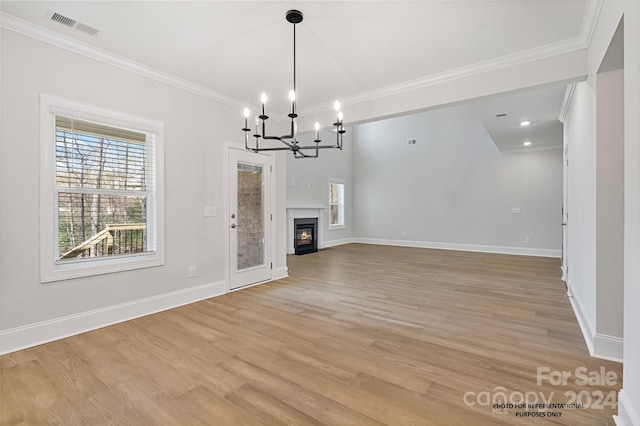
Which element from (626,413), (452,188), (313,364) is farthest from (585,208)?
(452,188)

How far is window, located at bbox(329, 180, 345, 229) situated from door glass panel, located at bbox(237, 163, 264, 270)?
4529mm

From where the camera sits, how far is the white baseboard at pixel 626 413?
4.55 ft

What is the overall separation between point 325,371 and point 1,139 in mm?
3195

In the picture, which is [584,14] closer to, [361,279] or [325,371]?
[325,371]

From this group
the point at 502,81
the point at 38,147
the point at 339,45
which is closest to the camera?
the point at 38,147

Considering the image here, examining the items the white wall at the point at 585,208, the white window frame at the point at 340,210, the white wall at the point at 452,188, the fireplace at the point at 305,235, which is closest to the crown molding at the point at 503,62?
the white wall at the point at 585,208

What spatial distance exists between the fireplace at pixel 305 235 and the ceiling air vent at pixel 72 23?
18.1ft

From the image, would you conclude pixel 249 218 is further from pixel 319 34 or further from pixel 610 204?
pixel 610 204

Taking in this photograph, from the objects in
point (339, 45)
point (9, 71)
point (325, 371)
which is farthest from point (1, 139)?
point (325, 371)

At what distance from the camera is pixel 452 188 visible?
8.14 meters

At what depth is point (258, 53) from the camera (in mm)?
2957

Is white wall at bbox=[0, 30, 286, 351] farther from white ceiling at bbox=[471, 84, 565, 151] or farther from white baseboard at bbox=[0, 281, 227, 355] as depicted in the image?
white ceiling at bbox=[471, 84, 565, 151]

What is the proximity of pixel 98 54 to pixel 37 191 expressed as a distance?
57.3 inches

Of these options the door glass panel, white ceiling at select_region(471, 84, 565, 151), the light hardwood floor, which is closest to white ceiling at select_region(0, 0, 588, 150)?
white ceiling at select_region(471, 84, 565, 151)
